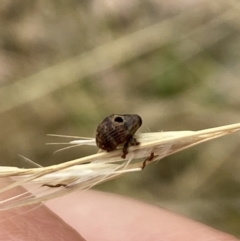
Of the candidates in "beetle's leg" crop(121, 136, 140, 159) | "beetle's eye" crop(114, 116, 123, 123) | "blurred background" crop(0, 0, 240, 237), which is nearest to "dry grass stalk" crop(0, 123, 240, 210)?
"beetle's leg" crop(121, 136, 140, 159)

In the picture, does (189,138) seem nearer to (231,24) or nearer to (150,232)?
(150,232)

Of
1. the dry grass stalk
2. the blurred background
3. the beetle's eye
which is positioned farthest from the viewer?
the blurred background

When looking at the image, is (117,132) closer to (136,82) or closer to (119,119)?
(119,119)

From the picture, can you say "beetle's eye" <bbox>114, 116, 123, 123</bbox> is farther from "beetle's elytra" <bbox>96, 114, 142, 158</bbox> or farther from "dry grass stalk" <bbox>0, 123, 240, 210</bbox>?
"dry grass stalk" <bbox>0, 123, 240, 210</bbox>

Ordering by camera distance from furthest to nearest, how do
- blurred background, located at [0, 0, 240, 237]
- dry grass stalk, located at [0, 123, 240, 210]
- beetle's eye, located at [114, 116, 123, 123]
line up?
blurred background, located at [0, 0, 240, 237] → beetle's eye, located at [114, 116, 123, 123] → dry grass stalk, located at [0, 123, 240, 210]

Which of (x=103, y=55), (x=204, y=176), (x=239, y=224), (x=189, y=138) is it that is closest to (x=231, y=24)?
(x=103, y=55)

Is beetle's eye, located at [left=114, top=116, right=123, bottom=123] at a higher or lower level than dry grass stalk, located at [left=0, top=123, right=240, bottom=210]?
higher

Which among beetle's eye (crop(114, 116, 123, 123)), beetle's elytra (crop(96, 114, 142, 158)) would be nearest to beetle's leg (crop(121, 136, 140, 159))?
beetle's elytra (crop(96, 114, 142, 158))

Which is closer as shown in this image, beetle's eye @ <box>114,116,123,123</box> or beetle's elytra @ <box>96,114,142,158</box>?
beetle's elytra @ <box>96,114,142,158</box>

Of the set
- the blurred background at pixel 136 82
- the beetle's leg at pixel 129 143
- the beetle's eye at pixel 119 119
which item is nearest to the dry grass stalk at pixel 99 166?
the beetle's leg at pixel 129 143
